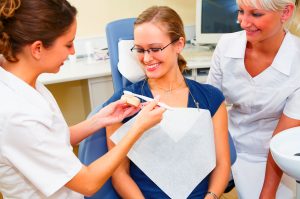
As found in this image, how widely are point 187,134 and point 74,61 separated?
5.02ft

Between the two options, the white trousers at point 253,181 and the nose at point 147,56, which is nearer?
the nose at point 147,56

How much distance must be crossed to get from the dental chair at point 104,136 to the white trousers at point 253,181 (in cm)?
7

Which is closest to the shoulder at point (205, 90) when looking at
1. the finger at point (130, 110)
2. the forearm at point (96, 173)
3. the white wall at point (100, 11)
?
the finger at point (130, 110)

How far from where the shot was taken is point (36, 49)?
928 millimetres

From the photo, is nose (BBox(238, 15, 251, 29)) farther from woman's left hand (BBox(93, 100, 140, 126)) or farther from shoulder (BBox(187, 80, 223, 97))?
woman's left hand (BBox(93, 100, 140, 126))

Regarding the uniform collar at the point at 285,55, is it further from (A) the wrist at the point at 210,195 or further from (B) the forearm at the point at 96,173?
(B) the forearm at the point at 96,173

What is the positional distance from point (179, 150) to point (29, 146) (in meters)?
0.61

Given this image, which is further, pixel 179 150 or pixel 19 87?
pixel 179 150

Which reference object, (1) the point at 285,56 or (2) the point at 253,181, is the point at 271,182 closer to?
(2) the point at 253,181

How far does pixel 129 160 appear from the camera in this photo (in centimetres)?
135

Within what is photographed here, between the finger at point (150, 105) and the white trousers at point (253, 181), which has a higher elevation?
the finger at point (150, 105)

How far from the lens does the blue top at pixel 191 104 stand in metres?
1.32

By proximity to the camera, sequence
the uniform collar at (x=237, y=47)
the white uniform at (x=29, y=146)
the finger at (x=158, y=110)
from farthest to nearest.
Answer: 1. the uniform collar at (x=237, y=47)
2. the finger at (x=158, y=110)
3. the white uniform at (x=29, y=146)

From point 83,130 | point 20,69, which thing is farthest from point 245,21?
point 20,69
